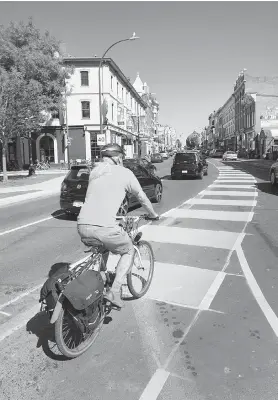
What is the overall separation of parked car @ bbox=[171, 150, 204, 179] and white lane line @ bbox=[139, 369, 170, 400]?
18947 millimetres

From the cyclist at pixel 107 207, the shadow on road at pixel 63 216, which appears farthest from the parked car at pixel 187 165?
the cyclist at pixel 107 207

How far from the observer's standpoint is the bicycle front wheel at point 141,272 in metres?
4.32

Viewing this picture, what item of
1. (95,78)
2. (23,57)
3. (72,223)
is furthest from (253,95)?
(72,223)

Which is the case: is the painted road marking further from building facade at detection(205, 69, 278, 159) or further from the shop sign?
the shop sign

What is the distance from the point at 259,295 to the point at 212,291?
59cm

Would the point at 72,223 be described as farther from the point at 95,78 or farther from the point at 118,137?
the point at 118,137

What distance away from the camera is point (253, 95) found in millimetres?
65312

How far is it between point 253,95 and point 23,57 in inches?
2045

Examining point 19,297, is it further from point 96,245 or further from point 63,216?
point 63,216

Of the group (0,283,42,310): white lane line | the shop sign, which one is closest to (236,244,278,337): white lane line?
(0,283,42,310): white lane line

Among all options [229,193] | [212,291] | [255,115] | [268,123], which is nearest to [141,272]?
[212,291]

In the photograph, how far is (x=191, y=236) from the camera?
297 inches

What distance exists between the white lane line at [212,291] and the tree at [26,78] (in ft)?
57.9

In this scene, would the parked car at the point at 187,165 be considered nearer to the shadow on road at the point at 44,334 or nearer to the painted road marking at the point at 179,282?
the painted road marking at the point at 179,282
